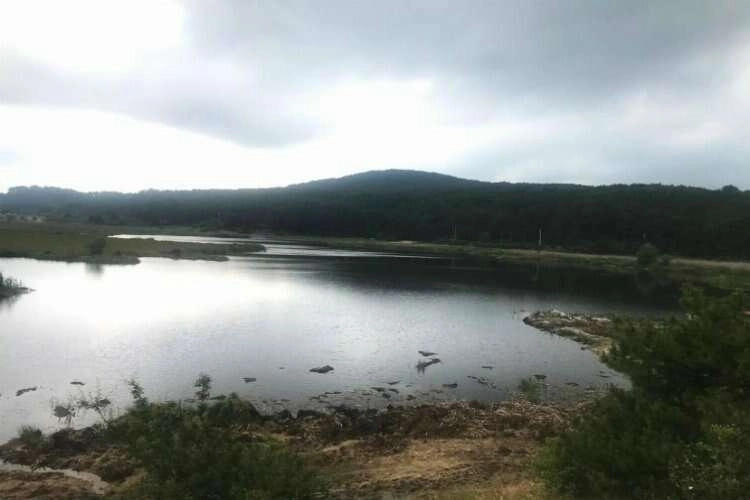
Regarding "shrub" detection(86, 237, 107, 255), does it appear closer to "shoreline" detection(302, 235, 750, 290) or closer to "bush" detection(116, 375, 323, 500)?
"shoreline" detection(302, 235, 750, 290)

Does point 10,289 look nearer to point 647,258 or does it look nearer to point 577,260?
point 647,258

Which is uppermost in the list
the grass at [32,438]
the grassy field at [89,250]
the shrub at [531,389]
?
the grassy field at [89,250]

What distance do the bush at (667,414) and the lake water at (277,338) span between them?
8.72 metres

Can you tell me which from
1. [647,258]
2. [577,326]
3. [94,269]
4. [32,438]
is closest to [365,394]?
[32,438]

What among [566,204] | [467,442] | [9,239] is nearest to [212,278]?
[9,239]

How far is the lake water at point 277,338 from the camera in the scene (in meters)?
16.5

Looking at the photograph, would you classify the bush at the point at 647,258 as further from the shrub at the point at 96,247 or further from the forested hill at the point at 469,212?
the shrub at the point at 96,247

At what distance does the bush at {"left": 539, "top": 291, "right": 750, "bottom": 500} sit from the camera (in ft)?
19.1

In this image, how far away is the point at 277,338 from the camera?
930 inches

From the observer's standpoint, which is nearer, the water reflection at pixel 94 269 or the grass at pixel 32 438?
the grass at pixel 32 438

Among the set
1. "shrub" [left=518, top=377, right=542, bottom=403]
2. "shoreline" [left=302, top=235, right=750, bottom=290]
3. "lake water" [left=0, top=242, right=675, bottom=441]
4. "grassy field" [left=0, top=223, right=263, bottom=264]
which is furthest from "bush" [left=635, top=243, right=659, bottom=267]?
"shrub" [left=518, top=377, right=542, bottom=403]

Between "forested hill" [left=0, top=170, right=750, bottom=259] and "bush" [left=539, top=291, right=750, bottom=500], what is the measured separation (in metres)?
92.6

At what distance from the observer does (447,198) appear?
149750 millimetres

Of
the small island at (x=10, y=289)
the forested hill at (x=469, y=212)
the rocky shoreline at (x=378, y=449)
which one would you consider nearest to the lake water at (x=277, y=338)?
the small island at (x=10, y=289)
